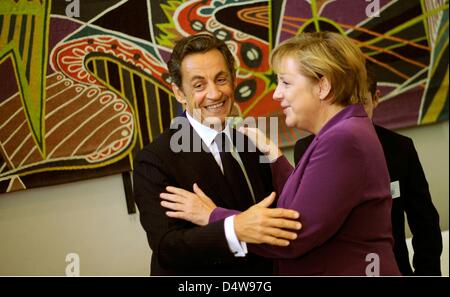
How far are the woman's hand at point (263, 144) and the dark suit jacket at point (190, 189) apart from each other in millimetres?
42

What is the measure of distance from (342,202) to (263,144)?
1.43 feet

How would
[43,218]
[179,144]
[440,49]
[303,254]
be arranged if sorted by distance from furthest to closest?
[440,49] → [43,218] → [179,144] → [303,254]

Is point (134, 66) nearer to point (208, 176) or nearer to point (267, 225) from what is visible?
Answer: point (208, 176)

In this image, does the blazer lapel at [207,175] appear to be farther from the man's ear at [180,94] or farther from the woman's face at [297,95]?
the woman's face at [297,95]

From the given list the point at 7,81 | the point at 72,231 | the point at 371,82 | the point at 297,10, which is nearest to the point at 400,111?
the point at 371,82

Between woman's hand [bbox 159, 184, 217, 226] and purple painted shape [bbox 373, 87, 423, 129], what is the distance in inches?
29.1

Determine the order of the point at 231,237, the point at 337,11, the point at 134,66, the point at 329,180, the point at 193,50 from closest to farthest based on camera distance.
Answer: the point at 329,180
the point at 231,237
the point at 193,50
the point at 134,66
the point at 337,11

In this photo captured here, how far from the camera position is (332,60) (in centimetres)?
161

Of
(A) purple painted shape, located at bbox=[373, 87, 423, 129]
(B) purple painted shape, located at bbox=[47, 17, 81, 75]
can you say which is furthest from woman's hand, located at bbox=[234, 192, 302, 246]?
(B) purple painted shape, located at bbox=[47, 17, 81, 75]

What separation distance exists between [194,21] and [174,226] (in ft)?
2.33

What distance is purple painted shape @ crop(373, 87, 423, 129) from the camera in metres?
2.15

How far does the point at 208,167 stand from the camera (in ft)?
5.92
